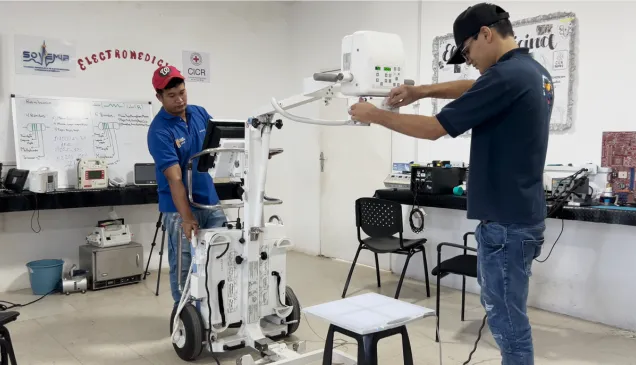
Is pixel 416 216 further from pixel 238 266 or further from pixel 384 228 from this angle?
pixel 238 266

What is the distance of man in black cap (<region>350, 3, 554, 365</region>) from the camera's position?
1.87 metres

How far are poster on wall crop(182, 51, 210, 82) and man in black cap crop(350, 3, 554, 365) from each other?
4.11 m

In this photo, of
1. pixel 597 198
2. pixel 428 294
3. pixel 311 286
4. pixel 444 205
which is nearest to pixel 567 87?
pixel 597 198

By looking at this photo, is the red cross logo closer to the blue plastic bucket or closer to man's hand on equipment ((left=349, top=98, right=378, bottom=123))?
A: the blue plastic bucket

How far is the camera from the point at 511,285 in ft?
6.33

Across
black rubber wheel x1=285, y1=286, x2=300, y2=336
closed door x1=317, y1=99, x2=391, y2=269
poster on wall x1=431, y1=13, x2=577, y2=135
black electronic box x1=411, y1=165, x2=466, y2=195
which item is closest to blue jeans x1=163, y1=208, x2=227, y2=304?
black rubber wheel x1=285, y1=286, x2=300, y2=336

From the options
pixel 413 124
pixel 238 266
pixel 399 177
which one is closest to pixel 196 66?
pixel 399 177

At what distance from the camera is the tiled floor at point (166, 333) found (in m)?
3.23

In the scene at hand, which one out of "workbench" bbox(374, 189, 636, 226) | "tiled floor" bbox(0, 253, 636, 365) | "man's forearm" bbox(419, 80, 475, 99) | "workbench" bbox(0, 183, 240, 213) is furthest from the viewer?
"workbench" bbox(0, 183, 240, 213)

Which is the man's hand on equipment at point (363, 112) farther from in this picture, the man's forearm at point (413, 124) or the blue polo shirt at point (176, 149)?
the blue polo shirt at point (176, 149)

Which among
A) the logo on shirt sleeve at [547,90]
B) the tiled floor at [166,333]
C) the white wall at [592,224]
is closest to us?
the logo on shirt sleeve at [547,90]

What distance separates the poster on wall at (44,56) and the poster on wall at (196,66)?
3.65ft

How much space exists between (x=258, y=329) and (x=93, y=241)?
7.94ft

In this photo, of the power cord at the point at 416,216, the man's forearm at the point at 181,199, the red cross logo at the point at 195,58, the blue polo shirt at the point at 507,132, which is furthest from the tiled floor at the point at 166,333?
the red cross logo at the point at 195,58
